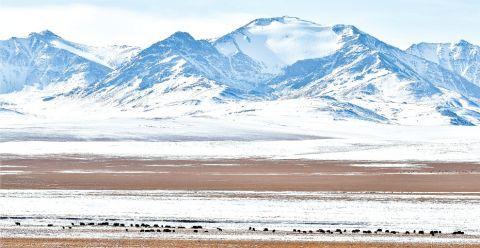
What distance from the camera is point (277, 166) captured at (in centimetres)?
11356

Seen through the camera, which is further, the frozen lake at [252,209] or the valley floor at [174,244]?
the frozen lake at [252,209]

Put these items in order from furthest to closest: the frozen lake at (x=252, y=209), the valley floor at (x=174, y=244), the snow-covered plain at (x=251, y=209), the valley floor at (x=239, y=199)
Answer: the frozen lake at (x=252, y=209) < the snow-covered plain at (x=251, y=209) < the valley floor at (x=239, y=199) < the valley floor at (x=174, y=244)

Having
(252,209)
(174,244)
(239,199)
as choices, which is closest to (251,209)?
(252,209)

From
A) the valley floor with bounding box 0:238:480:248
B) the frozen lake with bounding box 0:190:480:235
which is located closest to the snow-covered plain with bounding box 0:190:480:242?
the frozen lake with bounding box 0:190:480:235

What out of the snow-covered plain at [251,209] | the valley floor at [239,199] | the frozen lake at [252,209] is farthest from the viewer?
the frozen lake at [252,209]

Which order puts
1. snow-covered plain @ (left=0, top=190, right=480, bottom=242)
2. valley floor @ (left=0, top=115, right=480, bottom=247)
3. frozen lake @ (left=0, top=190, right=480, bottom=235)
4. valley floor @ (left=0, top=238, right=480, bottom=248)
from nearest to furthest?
valley floor @ (left=0, top=238, right=480, bottom=248) < valley floor @ (left=0, top=115, right=480, bottom=247) < snow-covered plain @ (left=0, top=190, right=480, bottom=242) < frozen lake @ (left=0, top=190, right=480, bottom=235)

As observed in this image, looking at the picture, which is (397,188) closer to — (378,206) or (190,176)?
(378,206)

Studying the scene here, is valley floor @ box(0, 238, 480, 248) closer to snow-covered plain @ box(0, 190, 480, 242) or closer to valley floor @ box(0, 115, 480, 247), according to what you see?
valley floor @ box(0, 115, 480, 247)

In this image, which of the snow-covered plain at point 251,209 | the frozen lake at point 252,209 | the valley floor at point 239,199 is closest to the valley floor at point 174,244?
the valley floor at point 239,199

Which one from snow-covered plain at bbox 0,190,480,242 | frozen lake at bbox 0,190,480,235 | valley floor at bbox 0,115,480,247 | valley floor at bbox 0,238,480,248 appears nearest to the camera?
valley floor at bbox 0,238,480,248

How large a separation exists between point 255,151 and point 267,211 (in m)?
99.1

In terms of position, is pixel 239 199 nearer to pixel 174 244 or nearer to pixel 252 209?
pixel 252 209

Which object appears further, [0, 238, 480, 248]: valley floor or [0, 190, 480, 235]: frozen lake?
[0, 190, 480, 235]: frozen lake

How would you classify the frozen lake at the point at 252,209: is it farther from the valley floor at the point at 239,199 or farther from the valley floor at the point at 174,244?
the valley floor at the point at 174,244
